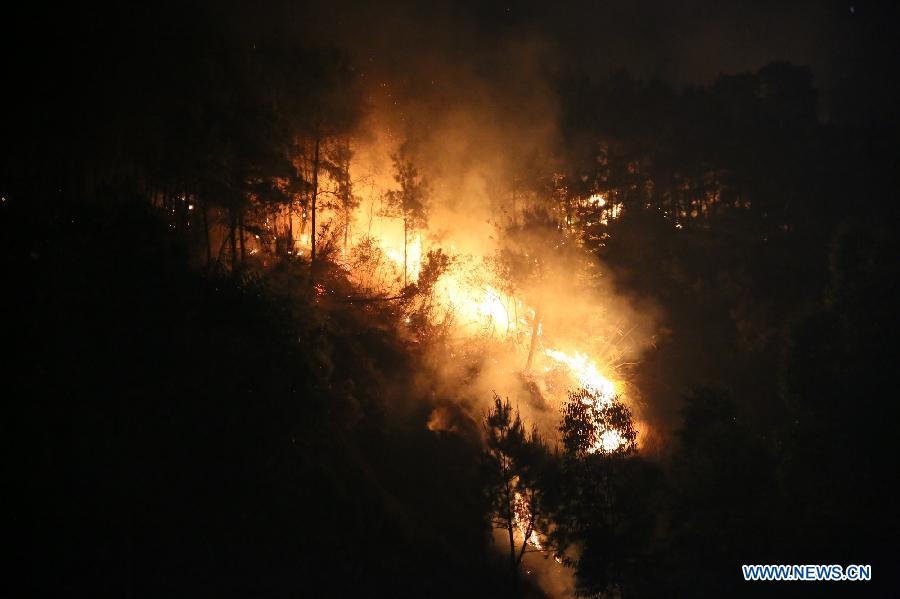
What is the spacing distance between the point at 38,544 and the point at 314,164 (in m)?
22.0

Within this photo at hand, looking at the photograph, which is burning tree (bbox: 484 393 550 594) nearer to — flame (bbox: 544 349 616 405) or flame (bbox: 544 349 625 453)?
flame (bbox: 544 349 625 453)

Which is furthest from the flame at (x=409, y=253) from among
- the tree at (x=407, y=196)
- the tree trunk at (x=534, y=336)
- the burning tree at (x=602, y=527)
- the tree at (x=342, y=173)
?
the burning tree at (x=602, y=527)

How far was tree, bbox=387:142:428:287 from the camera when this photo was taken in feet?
124

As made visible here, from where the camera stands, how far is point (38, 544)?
44.0 feet

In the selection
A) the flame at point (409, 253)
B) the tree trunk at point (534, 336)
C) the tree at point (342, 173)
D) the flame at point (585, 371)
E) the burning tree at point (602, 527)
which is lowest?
the burning tree at point (602, 527)

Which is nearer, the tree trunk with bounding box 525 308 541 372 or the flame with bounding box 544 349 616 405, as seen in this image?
the tree trunk with bounding box 525 308 541 372

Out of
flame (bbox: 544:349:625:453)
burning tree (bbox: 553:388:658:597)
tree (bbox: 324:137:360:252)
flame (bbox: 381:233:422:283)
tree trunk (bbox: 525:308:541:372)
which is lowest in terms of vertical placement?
burning tree (bbox: 553:388:658:597)

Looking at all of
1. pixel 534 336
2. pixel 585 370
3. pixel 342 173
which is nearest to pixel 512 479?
pixel 534 336

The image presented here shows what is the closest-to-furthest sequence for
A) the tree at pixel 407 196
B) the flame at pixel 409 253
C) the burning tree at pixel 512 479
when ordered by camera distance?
the burning tree at pixel 512 479
the tree at pixel 407 196
the flame at pixel 409 253

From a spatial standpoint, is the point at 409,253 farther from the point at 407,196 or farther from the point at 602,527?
the point at 602,527

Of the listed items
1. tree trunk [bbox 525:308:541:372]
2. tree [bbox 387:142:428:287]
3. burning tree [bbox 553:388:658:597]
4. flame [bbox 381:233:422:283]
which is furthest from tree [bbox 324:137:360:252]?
burning tree [bbox 553:388:658:597]

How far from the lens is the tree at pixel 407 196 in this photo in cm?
3784

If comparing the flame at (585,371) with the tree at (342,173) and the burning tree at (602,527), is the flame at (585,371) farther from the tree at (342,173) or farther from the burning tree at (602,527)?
the tree at (342,173)

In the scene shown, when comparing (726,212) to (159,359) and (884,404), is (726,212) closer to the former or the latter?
(884,404)
